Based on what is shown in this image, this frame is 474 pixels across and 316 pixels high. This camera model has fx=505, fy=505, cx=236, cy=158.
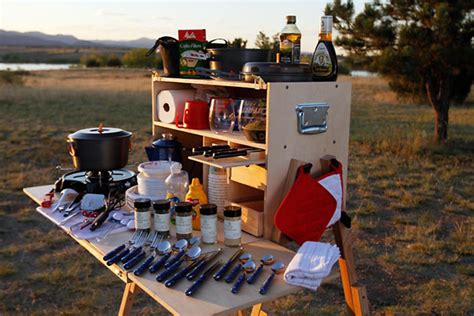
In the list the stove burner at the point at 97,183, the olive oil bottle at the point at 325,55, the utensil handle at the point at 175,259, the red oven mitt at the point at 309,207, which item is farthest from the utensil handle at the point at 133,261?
the olive oil bottle at the point at 325,55

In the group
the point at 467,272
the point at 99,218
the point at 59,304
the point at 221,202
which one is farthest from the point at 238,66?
the point at 467,272

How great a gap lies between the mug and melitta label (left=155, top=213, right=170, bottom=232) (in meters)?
0.70

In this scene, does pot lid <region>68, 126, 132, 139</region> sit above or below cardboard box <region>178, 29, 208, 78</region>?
below

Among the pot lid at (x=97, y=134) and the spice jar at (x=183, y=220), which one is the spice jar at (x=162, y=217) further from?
the pot lid at (x=97, y=134)

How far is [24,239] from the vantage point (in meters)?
4.94

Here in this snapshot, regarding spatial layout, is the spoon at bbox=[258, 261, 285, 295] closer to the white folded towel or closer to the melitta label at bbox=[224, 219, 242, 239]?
the white folded towel

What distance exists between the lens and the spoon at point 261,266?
1849 mm

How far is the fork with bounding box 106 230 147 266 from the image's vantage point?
2011 millimetres

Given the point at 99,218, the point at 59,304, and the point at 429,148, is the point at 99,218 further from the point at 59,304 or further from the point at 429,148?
the point at 429,148

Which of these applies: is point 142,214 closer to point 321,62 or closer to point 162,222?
point 162,222

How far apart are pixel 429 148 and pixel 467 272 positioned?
16.6 ft

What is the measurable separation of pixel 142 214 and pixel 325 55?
3.72 feet

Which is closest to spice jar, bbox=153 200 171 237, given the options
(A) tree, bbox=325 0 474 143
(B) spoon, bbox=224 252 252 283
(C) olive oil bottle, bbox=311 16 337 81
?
(B) spoon, bbox=224 252 252 283

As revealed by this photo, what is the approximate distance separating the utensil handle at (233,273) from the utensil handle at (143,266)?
0.32 meters
